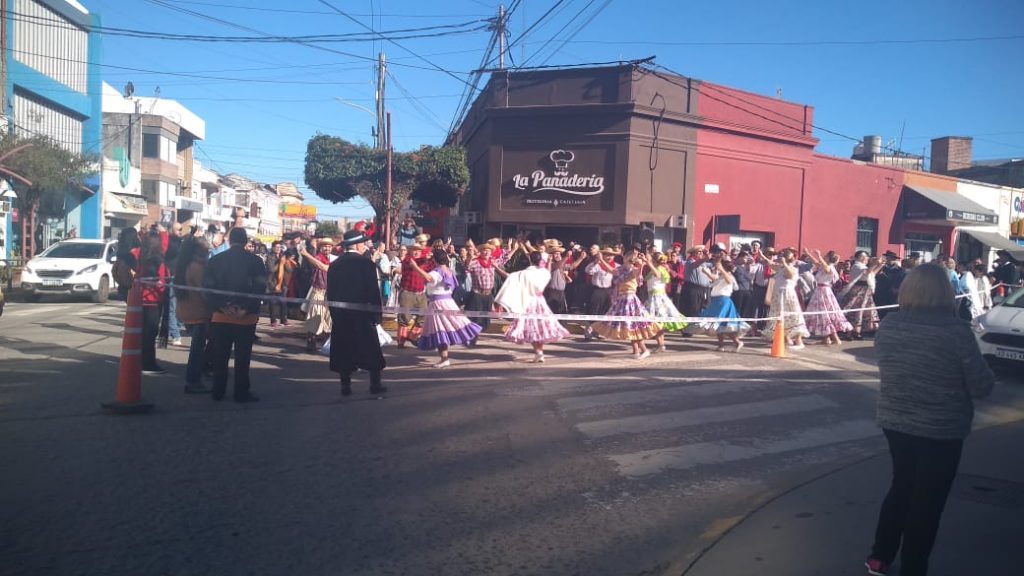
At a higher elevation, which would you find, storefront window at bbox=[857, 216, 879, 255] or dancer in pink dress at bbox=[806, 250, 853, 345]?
storefront window at bbox=[857, 216, 879, 255]

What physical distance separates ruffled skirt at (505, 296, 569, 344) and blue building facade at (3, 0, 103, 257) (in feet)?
76.0

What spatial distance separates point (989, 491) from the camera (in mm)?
5520

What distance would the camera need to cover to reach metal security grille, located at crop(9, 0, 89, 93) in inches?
1184

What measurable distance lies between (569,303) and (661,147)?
8.37 meters

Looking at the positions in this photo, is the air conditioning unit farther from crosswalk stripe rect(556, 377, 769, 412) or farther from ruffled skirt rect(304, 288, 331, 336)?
ruffled skirt rect(304, 288, 331, 336)

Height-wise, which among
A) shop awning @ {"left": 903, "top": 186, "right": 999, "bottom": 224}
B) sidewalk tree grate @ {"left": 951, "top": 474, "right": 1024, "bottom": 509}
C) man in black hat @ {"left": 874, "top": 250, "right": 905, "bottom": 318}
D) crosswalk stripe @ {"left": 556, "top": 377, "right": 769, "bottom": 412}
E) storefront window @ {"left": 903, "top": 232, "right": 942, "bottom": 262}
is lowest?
sidewalk tree grate @ {"left": 951, "top": 474, "right": 1024, "bottom": 509}

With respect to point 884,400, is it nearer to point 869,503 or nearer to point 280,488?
point 869,503

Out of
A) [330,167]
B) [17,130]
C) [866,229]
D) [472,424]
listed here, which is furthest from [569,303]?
[17,130]

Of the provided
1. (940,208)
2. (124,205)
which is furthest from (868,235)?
(124,205)

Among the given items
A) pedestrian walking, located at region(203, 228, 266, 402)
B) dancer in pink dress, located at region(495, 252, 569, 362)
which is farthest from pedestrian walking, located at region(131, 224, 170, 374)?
dancer in pink dress, located at region(495, 252, 569, 362)

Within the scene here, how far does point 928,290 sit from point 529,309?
24.4ft

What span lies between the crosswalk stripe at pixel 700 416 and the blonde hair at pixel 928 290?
3369mm

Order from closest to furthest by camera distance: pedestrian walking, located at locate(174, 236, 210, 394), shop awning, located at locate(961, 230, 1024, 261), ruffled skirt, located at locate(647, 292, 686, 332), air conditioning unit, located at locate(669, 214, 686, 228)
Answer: pedestrian walking, located at locate(174, 236, 210, 394), ruffled skirt, located at locate(647, 292, 686, 332), air conditioning unit, located at locate(669, 214, 686, 228), shop awning, located at locate(961, 230, 1024, 261)

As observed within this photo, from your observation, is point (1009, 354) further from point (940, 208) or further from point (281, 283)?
point (940, 208)
